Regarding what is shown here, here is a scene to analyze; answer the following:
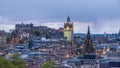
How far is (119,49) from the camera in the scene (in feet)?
497

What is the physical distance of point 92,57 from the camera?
109 m

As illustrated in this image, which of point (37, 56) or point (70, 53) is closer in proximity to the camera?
point (37, 56)

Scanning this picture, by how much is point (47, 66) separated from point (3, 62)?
9036 mm

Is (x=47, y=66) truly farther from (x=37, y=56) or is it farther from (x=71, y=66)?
(x=37, y=56)

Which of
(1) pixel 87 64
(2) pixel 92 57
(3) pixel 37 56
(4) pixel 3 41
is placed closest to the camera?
(1) pixel 87 64

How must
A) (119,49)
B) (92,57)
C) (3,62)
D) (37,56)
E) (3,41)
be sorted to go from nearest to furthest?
(3,62), (92,57), (37,56), (119,49), (3,41)

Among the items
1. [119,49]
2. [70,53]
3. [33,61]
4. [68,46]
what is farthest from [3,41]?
[33,61]

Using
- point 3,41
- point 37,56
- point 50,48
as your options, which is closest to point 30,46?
point 50,48

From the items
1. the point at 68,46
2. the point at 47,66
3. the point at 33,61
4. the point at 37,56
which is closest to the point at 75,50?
the point at 68,46

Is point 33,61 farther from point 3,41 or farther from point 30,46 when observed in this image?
point 3,41

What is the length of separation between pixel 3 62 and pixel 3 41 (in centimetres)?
11919

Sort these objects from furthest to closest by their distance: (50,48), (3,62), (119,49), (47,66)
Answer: (50,48), (119,49), (47,66), (3,62)

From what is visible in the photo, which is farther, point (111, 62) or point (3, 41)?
point (3, 41)

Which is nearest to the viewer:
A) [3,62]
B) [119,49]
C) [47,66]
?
[3,62]
